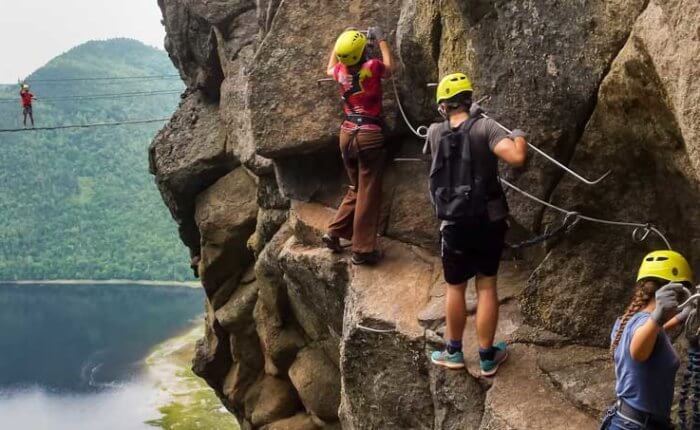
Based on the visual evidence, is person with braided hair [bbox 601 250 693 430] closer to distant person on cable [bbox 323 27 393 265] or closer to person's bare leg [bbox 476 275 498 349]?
person's bare leg [bbox 476 275 498 349]

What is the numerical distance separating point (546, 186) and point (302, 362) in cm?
826

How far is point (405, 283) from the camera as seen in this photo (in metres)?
9.30

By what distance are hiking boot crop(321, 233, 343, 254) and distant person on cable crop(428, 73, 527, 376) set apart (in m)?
3.38

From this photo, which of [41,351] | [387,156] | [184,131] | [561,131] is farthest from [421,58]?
[41,351]

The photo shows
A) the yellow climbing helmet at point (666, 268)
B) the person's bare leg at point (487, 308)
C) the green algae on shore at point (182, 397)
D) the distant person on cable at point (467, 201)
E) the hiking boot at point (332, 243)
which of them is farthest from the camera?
the green algae on shore at point (182, 397)

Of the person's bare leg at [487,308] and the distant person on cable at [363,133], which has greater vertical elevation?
the distant person on cable at [363,133]

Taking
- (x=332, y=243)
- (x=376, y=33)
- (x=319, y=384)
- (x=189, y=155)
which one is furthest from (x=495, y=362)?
(x=189, y=155)

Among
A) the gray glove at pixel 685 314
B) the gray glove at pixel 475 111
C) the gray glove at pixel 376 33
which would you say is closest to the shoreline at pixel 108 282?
the gray glove at pixel 376 33

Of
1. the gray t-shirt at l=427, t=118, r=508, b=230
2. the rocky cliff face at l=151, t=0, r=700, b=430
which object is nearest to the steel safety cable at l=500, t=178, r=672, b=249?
the rocky cliff face at l=151, t=0, r=700, b=430

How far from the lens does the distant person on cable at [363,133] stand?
9203mm

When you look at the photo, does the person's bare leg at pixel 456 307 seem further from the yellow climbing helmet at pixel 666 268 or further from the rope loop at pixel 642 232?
the yellow climbing helmet at pixel 666 268

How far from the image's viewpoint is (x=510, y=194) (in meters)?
8.28

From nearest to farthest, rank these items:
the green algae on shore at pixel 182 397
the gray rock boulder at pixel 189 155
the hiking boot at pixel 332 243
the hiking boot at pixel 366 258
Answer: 1. the hiking boot at pixel 366 258
2. the hiking boot at pixel 332 243
3. the gray rock boulder at pixel 189 155
4. the green algae on shore at pixel 182 397

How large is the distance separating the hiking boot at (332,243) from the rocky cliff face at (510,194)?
0.25 meters
